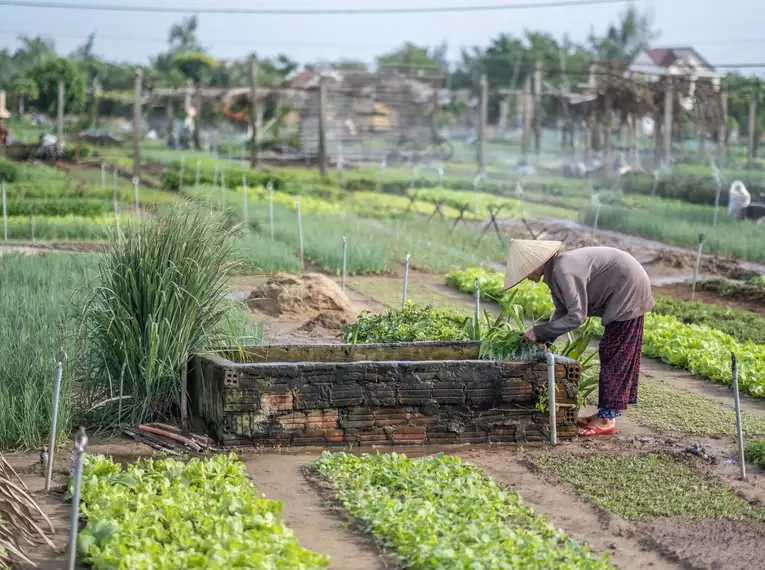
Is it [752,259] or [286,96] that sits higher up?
[286,96]

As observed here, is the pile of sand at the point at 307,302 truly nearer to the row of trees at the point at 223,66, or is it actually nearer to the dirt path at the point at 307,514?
the dirt path at the point at 307,514

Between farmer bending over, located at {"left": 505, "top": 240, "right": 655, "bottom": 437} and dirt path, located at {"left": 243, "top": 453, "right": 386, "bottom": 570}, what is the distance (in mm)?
1985

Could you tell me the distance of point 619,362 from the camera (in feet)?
25.5

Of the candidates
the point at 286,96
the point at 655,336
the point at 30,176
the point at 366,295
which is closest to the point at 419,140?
the point at 286,96

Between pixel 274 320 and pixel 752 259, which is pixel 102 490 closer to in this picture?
pixel 274 320

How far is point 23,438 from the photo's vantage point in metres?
6.95

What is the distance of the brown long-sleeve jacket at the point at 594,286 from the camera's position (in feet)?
24.8

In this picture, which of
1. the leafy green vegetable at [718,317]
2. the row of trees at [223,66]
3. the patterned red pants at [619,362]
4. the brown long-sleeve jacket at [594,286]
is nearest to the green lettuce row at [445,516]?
the brown long-sleeve jacket at [594,286]

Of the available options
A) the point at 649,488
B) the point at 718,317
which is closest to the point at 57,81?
the point at 718,317

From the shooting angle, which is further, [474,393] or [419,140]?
[419,140]

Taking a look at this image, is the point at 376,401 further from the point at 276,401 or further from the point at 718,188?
the point at 718,188

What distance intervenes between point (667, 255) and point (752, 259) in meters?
1.54

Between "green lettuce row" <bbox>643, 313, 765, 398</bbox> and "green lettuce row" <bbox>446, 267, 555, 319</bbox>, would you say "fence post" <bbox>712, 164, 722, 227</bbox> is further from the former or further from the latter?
"green lettuce row" <bbox>643, 313, 765, 398</bbox>

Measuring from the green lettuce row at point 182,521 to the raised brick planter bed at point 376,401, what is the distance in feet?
2.81
